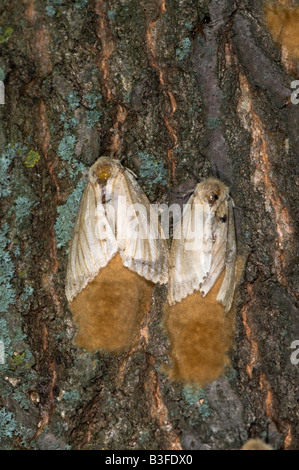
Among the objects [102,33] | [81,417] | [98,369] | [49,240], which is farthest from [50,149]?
[81,417]

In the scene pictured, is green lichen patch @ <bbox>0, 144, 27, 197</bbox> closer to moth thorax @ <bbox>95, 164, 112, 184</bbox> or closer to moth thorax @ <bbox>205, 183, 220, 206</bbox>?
moth thorax @ <bbox>95, 164, 112, 184</bbox>

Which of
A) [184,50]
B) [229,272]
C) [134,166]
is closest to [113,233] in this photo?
[134,166]

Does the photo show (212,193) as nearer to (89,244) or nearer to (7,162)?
(89,244)

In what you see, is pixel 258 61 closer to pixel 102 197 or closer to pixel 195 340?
pixel 102 197

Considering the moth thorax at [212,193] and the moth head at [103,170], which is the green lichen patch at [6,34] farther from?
the moth thorax at [212,193]

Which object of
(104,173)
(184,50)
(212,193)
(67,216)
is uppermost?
(184,50)

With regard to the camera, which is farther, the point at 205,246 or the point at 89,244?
the point at 205,246
